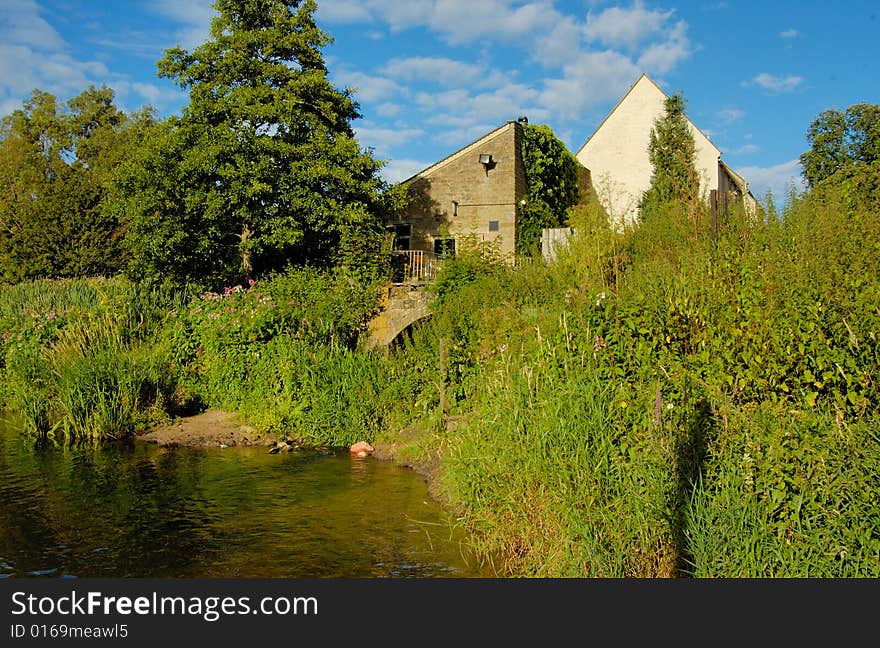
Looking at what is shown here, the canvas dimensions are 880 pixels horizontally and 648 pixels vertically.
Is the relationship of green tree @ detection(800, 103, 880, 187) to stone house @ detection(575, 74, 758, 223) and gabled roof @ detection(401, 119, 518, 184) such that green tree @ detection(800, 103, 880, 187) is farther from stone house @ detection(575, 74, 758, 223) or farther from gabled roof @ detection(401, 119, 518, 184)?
gabled roof @ detection(401, 119, 518, 184)

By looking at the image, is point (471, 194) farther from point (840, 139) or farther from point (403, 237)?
point (840, 139)

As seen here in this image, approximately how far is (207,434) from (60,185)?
23514mm

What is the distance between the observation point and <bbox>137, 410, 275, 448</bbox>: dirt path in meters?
13.0

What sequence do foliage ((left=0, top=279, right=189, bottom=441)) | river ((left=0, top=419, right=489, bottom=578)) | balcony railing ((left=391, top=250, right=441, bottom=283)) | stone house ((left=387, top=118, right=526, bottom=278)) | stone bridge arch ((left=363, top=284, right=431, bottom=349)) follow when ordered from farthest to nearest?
stone house ((left=387, top=118, right=526, bottom=278)) → balcony railing ((left=391, top=250, right=441, bottom=283)) → stone bridge arch ((left=363, top=284, right=431, bottom=349)) → foliage ((left=0, top=279, right=189, bottom=441)) → river ((left=0, top=419, right=489, bottom=578))

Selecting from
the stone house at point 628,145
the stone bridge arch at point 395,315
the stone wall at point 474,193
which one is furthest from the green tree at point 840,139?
the stone bridge arch at point 395,315

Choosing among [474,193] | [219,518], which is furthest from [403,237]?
[219,518]

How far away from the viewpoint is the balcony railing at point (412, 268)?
18.8 m

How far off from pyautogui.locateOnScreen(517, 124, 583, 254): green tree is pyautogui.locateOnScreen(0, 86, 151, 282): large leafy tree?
14.1 metres

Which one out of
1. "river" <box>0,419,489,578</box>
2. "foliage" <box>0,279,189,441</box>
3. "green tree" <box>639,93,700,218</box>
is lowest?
"river" <box>0,419,489,578</box>

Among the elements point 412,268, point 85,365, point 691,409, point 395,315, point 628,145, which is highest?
point 628,145

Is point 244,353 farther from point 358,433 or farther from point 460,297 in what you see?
point 460,297

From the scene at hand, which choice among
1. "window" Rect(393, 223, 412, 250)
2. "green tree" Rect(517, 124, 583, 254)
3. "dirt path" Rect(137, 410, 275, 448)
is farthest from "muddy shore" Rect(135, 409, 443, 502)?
"window" Rect(393, 223, 412, 250)

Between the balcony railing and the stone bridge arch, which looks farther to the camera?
the balcony railing

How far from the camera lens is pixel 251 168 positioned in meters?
20.2
